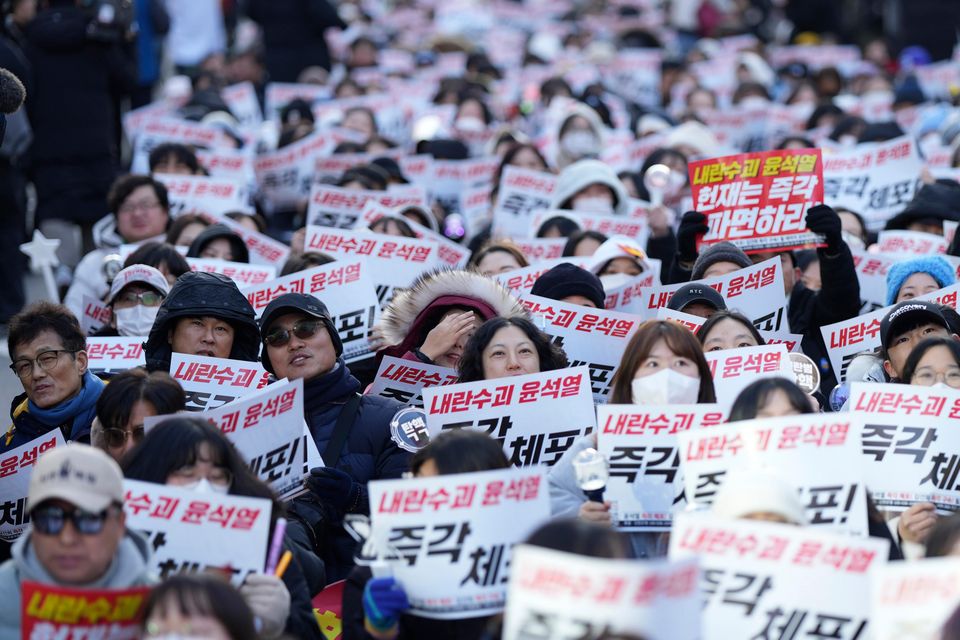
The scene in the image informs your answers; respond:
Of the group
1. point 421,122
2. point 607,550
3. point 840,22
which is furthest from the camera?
point 840,22

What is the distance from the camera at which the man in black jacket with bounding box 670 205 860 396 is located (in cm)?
910

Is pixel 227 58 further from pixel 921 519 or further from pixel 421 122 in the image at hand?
pixel 921 519

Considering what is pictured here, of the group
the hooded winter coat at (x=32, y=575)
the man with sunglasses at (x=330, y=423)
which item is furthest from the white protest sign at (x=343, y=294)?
the hooded winter coat at (x=32, y=575)

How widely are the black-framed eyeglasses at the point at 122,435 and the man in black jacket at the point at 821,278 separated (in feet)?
12.0

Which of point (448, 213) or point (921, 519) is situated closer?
point (921, 519)

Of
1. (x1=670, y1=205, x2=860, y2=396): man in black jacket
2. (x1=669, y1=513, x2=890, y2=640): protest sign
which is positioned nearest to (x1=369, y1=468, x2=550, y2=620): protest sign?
(x1=669, y1=513, x2=890, y2=640): protest sign

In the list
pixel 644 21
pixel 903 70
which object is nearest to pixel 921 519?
pixel 903 70

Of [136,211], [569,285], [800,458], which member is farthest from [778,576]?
[136,211]

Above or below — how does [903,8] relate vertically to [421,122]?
above

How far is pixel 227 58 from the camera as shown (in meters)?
26.1

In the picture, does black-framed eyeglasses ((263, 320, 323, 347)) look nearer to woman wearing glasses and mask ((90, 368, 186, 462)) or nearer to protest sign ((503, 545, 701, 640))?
woman wearing glasses and mask ((90, 368, 186, 462))

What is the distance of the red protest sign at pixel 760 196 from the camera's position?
976 cm

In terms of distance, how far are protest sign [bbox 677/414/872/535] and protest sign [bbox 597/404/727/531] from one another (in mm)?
390

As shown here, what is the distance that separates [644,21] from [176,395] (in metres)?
23.4
